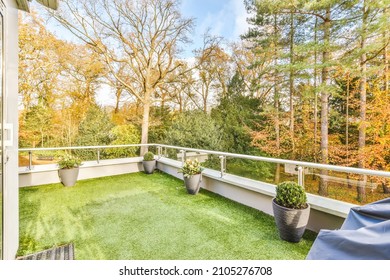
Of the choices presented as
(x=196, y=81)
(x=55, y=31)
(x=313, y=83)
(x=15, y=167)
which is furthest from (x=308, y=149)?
(x=55, y=31)

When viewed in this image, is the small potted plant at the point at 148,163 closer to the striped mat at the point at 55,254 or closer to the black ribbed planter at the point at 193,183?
the black ribbed planter at the point at 193,183

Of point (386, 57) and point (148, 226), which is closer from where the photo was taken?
point (148, 226)

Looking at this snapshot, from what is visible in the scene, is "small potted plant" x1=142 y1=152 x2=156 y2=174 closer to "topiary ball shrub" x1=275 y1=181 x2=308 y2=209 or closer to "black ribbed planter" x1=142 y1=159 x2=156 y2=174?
"black ribbed planter" x1=142 y1=159 x2=156 y2=174

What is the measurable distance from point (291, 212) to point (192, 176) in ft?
6.21

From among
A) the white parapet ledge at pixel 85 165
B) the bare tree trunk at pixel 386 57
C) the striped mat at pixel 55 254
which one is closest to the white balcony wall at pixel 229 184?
the white parapet ledge at pixel 85 165

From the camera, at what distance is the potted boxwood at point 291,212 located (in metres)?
2.19

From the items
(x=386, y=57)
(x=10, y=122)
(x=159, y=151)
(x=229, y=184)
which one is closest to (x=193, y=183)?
(x=229, y=184)

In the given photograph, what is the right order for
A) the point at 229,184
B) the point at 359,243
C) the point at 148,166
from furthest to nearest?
the point at 148,166, the point at 229,184, the point at 359,243

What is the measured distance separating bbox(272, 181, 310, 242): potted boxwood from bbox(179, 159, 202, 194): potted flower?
170 cm

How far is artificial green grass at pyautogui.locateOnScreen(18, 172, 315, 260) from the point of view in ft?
6.99

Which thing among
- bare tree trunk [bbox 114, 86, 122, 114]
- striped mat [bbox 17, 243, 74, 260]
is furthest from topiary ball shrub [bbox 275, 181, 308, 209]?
bare tree trunk [bbox 114, 86, 122, 114]

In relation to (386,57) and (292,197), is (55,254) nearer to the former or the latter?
(292,197)

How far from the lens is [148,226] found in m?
2.66

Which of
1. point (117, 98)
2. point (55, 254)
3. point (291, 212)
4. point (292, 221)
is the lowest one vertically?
point (55, 254)
